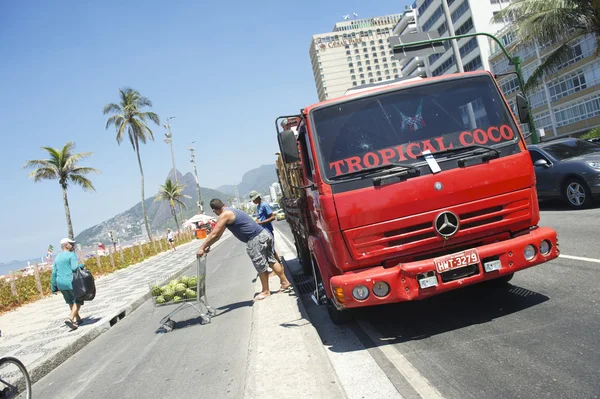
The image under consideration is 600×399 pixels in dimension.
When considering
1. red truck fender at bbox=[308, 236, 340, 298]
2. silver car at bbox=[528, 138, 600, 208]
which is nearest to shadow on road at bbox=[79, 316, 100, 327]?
red truck fender at bbox=[308, 236, 340, 298]

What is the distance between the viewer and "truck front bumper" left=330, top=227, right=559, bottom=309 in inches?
169

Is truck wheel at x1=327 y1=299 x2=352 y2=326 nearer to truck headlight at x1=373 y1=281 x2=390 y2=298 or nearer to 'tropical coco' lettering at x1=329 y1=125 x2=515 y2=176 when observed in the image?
truck headlight at x1=373 y1=281 x2=390 y2=298

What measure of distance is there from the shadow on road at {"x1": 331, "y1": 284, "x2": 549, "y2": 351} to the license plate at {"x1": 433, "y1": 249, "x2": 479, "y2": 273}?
2.52 feet

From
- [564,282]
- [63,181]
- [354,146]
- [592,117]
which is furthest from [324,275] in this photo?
[592,117]

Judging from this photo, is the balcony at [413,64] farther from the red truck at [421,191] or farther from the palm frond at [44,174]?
the red truck at [421,191]

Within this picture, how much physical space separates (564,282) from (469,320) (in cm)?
150

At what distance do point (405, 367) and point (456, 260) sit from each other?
3.59 ft

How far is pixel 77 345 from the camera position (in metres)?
7.70

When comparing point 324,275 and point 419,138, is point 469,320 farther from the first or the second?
point 419,138

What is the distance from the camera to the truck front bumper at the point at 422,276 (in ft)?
14.0

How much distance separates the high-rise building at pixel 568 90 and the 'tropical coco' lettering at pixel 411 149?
3483 centimetres

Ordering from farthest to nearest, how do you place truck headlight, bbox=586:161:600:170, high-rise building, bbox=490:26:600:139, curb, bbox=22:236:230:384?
high-rise building, bbox=490:26:600:139 < truck headlight, bbox=586:161:600:170 < curb, bbox=22:236:230:384

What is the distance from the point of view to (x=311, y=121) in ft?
16.0

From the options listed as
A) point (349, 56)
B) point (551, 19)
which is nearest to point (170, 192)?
point (551, 19)
